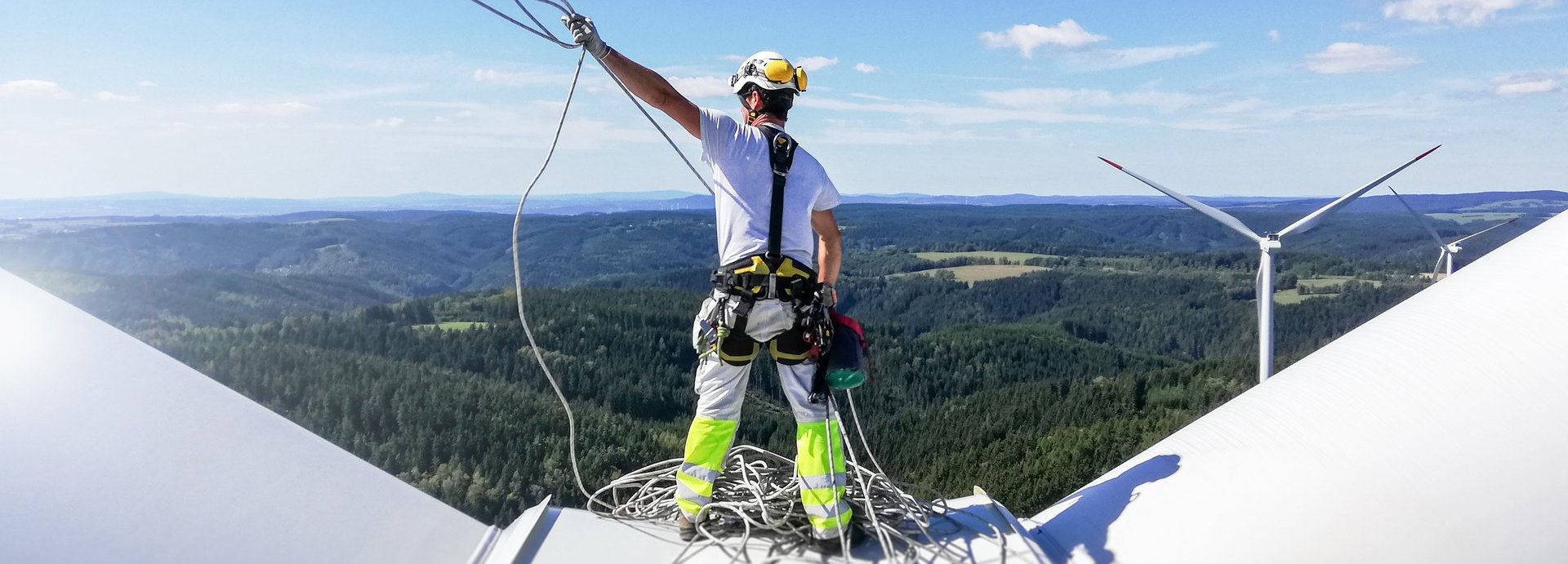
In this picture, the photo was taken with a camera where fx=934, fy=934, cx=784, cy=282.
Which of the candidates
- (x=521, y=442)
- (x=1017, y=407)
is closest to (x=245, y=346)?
(x=521, y=442)

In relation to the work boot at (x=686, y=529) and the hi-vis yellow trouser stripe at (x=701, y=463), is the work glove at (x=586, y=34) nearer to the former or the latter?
the hi-vis yellow trouser stripe at (x=701, y=463)

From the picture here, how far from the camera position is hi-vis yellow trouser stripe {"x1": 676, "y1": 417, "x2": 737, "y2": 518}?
5.34 m

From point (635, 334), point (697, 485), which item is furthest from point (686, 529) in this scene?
point (635, 334)

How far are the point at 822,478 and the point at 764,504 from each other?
0.45m

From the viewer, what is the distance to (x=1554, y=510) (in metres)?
3.51

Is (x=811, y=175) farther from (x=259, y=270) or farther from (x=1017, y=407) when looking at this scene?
(x=259, y=270)

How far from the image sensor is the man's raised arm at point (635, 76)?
5180 millimetres

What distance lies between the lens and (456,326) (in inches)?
3103

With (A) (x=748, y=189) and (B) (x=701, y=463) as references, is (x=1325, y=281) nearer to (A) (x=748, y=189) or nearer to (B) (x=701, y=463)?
(A) (x=748, y=189)

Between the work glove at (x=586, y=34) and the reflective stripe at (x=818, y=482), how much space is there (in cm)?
262

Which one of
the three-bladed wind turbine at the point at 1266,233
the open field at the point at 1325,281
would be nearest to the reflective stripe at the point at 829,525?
the three-bladed wind turbine at the point at 1266,233

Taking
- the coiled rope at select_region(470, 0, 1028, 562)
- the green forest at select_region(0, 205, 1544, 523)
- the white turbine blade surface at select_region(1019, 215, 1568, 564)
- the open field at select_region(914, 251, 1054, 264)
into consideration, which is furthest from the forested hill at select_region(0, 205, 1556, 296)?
the white turbine blade surface at select_region(1019, 215, 1568, 564)

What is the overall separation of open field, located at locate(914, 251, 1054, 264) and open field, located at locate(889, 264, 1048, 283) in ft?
19.0

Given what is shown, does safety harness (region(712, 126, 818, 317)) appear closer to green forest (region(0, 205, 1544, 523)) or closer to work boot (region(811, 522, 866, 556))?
green forest (region(0, 205, 1544, 523))
